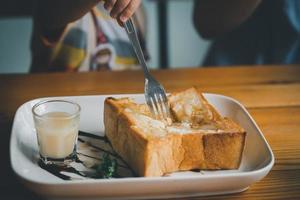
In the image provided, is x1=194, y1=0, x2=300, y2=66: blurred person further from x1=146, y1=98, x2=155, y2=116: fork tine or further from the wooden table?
x1=146, y1=98, x2=155, y2=116: fork tine

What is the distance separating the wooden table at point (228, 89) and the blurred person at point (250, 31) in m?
0.37

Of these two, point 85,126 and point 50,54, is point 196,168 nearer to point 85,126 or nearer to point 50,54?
point 85,126

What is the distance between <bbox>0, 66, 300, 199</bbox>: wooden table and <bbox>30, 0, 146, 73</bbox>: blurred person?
244mm

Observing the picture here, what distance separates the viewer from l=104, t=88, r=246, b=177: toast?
930mm

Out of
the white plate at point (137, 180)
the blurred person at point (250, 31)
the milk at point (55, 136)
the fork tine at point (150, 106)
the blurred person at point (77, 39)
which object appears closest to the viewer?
the white plate at point (137, 180)

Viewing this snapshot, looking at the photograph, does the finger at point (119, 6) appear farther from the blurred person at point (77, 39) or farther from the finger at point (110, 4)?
the blurred person at point (77, 39)

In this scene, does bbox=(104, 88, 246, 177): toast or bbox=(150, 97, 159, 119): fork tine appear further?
bbox=(150, 97, 159, 119): fork tine

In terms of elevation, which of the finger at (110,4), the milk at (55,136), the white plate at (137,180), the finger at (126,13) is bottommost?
the white plate at (137,180)

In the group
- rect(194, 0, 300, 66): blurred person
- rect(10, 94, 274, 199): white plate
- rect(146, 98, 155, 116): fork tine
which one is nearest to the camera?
rect(10, 94, 274, 199): white plate

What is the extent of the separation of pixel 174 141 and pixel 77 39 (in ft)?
3.15

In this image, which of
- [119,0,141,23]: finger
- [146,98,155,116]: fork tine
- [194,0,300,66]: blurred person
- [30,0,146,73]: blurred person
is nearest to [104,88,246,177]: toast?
[146,98,155,116]: fork tine

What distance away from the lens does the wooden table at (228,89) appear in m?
1.11

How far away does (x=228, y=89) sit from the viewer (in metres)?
1.40

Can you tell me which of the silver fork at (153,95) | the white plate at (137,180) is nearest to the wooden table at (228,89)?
the white plate at (137,180)
